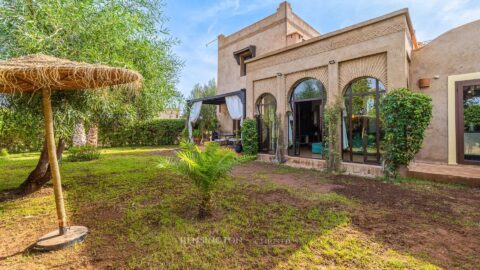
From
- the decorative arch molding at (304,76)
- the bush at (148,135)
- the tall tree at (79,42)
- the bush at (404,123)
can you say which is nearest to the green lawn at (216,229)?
the bush at (404,123)

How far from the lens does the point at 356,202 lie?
465 centimetres

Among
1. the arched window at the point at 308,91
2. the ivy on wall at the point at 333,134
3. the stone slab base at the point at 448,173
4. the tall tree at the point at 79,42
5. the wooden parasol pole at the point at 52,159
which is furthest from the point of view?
the arched window at the point at 308,91

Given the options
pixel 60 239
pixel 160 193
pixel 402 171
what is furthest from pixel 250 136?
pixel 60 239

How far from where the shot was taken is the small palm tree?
3.67 meters

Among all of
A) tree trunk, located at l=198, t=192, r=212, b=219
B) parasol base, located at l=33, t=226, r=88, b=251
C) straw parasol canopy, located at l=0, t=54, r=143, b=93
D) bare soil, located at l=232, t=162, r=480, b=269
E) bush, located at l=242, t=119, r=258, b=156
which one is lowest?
bare soil, located at l=232, t=162, r=480, b=269

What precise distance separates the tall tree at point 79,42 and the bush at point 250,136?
5217 millimetres

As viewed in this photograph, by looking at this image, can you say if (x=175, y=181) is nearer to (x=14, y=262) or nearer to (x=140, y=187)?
(x=140, y=187)

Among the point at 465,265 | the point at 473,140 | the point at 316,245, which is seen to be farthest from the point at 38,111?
the point at 473,140

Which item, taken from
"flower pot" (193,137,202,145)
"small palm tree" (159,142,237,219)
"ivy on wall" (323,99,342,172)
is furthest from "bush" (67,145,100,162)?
"ivy on wall" (323,99,342,172)

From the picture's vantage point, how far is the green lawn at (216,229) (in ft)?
8.79

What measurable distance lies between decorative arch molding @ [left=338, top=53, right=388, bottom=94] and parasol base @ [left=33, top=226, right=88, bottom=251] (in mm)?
7633

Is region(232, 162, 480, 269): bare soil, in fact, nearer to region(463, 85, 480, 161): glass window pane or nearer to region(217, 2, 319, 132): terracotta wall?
region(463, 85, 480, 161): glass window pane

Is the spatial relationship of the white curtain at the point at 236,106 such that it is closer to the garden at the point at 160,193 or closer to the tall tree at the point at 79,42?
the garden at the point at 160,193

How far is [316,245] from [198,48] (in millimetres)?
17341
